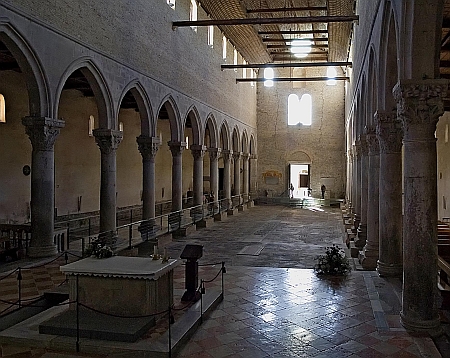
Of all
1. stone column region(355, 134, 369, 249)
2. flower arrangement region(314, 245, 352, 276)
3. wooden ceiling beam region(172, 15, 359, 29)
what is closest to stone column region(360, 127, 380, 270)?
flower arrangement region(314, 245, 352, 276)

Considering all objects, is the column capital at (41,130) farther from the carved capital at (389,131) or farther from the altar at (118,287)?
the carved capital at (389,131)

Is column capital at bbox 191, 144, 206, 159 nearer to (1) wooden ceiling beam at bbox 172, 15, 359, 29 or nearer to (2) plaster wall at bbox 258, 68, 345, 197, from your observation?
(1) wooden ceiling beam at bbox 172, 15, 359, 29

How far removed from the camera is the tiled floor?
263 inches

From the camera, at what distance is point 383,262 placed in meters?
10.5

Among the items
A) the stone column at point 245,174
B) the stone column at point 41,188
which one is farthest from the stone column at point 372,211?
the stone column at point 245,174

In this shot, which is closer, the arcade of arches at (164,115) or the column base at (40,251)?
the arcade of arches at (164,115)

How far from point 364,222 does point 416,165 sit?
8.20 metres

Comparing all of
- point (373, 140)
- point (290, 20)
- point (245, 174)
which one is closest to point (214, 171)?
point (245, 174)

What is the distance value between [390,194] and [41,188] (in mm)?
7982

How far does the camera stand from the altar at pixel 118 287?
286 inches

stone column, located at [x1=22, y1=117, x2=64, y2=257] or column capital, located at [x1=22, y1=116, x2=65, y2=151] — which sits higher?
column capital, located at [x1=22, y1=116, x2=65, y2=151]

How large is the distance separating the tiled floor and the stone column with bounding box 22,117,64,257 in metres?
1.34

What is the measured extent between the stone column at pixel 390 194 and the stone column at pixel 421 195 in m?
2.97

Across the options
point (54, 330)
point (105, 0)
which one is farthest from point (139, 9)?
point (54, 330)
